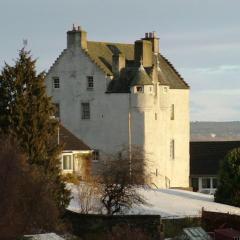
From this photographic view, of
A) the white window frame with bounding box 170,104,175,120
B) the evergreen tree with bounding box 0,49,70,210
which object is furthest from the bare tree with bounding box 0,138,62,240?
the white window frame with bounding box 170,104,175,120

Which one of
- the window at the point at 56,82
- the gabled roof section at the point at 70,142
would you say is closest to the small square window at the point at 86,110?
the window at the point at 56,82

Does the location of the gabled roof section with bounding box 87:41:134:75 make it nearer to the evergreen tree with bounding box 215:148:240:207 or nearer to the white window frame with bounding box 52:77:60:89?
the white window frame with bounding box 52:77:60:89

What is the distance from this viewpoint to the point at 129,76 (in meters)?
80.4

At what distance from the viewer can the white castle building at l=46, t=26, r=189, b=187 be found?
261 feet

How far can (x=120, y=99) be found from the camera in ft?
263

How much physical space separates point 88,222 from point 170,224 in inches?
215

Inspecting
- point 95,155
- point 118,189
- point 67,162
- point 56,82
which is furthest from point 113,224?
point 56,82

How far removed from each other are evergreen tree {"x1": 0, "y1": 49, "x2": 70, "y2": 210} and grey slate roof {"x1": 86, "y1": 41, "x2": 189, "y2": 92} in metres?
32.1

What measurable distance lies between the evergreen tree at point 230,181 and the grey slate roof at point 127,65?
17.7m

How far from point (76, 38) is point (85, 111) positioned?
623 cm

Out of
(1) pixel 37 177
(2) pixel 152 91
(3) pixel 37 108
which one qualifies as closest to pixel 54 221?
(1) pixel 37 177

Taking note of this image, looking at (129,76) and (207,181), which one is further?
(207,181)

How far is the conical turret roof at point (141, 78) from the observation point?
78.8 m

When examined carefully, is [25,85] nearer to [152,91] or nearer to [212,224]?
[212,224]
